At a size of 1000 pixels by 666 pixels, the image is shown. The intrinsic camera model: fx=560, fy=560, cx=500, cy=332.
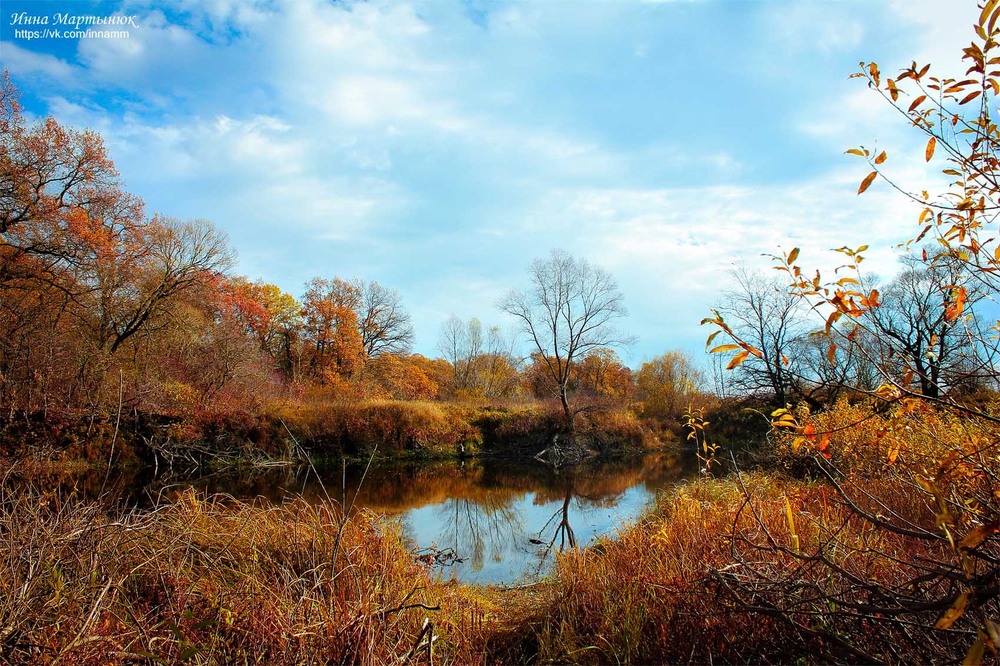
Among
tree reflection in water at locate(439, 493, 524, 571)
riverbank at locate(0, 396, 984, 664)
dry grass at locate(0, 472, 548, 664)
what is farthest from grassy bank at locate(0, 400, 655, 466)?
riverbank at locate(0, 396, 984, 664)

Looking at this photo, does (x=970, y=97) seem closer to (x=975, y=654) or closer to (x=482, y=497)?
(x=975, y=654)

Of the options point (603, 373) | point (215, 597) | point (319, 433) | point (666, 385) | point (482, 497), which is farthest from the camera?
point (603, 373)

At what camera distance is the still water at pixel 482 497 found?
8.90 metres

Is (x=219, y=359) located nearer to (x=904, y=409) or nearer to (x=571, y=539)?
(x=571, y=539)

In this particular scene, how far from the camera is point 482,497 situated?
1547cm

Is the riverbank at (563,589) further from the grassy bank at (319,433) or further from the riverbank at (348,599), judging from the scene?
the grassy bank at (319,433)

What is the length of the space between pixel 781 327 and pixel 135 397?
968 inches

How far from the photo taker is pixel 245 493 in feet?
48.1

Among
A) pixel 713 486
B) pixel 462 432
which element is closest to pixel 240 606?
pixel 713 486

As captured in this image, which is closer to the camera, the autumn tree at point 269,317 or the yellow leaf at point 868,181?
the yellow leaf at point 868,181

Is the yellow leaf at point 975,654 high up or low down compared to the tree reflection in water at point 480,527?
up

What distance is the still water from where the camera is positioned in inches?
350

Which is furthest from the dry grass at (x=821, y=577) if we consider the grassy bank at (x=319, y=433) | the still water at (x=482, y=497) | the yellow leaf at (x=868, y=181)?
the grassy bank at (x=319, y=433)

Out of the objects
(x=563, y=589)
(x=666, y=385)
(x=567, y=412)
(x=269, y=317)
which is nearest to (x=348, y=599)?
(x=563, y=589)
